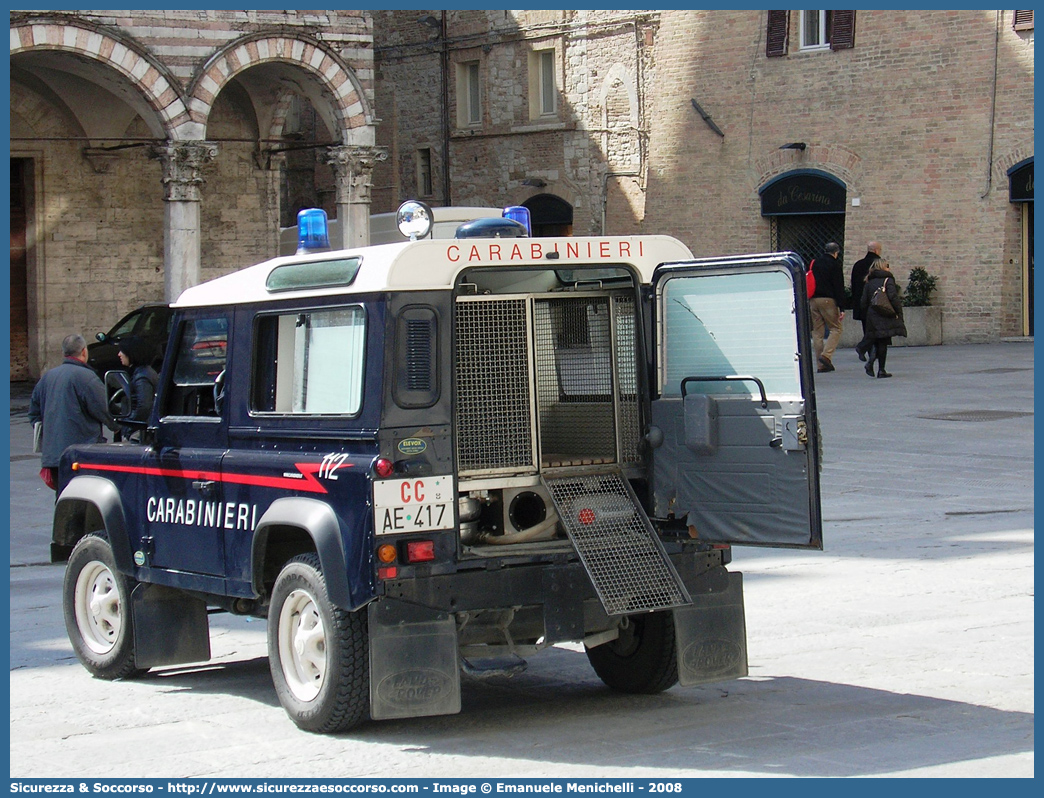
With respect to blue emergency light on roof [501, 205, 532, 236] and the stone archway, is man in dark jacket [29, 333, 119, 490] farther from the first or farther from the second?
the stone archway

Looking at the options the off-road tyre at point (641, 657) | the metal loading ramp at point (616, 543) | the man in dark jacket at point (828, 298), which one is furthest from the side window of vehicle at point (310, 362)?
the man in dark jacket at point (828, 298)

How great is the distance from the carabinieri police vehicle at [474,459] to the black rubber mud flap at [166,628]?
2 centimetres

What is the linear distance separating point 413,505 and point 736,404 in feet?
4.86

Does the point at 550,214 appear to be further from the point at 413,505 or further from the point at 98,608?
the point at 413,505

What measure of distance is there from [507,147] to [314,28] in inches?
408

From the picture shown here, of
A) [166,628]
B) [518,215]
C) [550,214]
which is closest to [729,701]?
[518,215]

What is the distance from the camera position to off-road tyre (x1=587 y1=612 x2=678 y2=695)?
23.1ft

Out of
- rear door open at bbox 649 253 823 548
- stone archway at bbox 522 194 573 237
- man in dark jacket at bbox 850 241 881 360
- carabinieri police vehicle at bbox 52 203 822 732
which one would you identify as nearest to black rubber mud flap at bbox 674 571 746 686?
carabinieri police vehicle at bbox 52 203 822 732

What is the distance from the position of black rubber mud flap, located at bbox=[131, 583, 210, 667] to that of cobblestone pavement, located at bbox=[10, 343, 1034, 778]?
6.1 inches

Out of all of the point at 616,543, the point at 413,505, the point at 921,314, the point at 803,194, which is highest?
the point at 803,194

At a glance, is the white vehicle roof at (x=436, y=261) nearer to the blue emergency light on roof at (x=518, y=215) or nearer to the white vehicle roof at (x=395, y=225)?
the blue emergency light on roof at (x=518, y=215)

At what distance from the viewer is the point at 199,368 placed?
7508 millimetres

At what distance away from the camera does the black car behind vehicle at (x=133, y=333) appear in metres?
24.0
